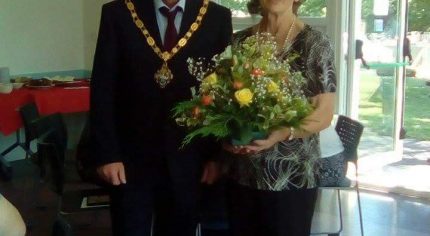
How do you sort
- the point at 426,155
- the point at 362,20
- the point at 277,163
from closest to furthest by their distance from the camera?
the point at 277,163 → the point at 362,20 → the point at 426,155

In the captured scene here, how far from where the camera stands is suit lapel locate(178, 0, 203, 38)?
2014mm

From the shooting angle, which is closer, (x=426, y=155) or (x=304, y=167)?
(x=304, y=167)

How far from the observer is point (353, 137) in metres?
3.28

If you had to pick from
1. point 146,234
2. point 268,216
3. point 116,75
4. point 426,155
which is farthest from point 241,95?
point 426,155

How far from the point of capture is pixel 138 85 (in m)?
1.99

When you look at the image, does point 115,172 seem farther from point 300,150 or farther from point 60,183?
point 60,183

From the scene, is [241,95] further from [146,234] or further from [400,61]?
[400,61]

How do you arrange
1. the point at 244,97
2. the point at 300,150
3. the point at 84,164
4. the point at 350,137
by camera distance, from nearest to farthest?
the point at 244,97, the point at 300,150, the point at 350,137, the point at 84,164

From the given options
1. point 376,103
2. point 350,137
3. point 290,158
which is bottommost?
point 376,103

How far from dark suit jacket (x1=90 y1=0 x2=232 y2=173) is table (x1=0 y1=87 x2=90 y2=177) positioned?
2889 mm

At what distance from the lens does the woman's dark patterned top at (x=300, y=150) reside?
1773 mm

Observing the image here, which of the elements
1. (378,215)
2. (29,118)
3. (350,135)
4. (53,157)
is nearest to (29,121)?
(29,118)

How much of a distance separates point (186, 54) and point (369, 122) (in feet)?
11.6

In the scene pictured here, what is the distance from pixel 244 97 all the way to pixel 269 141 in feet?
0.59
